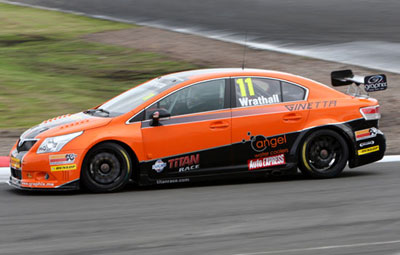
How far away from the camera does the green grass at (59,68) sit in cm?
1430

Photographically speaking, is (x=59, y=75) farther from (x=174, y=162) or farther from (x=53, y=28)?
(x=174, y=162)

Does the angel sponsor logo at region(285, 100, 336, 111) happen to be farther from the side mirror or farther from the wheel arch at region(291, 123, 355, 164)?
the side mirror

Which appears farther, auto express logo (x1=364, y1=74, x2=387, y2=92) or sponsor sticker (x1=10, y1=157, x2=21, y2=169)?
auto express logo (x1=364, y1=74, x2=387, y2=92)

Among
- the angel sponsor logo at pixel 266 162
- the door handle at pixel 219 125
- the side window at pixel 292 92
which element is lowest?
the angel sponsor logo at pixel 266 162

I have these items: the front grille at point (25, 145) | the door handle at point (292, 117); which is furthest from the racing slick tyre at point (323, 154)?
the front grille at point (25, 145)

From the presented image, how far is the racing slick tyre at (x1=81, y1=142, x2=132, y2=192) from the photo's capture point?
8.12 meters

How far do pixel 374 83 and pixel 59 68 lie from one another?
10.7m

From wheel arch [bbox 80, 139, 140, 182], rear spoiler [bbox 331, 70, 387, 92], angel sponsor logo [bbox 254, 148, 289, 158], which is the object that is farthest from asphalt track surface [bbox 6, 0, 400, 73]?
wheel arch [bbox 80, 139, 140, 182]

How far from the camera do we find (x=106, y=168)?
8.19 metres

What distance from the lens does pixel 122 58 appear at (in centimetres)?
1912

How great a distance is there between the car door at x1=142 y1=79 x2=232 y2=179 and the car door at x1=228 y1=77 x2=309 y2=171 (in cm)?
14

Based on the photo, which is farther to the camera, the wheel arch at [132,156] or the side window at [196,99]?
the side window at [196,99]

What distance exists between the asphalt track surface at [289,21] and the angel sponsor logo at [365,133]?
27.1 ft

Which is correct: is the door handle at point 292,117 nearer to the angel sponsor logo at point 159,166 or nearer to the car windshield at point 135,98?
the car windshield at point 135,98
